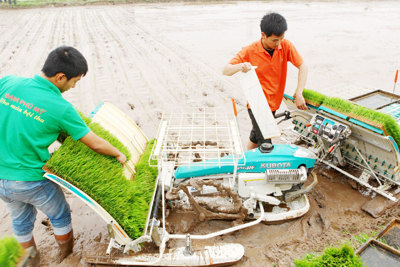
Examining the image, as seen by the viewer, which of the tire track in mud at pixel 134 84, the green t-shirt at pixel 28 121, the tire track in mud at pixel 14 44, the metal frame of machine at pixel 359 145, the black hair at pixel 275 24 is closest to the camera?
the green t-shirt at pixel 28 121

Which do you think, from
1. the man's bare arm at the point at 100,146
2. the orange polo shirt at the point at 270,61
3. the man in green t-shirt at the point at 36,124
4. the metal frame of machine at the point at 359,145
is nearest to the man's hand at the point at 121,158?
the man's bare arm at the point at 100,146

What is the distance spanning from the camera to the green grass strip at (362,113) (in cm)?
307

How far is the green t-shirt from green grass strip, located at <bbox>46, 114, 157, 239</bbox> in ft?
0.65

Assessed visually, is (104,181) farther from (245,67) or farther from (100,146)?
(245,67)

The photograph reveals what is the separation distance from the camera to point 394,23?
13312 mm

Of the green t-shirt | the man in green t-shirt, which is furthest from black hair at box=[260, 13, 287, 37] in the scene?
the green t-shirt

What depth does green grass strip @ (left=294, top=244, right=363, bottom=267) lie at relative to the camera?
8.38 feet

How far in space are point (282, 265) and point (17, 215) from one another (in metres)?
2.72

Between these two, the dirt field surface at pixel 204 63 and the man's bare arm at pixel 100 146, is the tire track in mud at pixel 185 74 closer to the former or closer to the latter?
the dirt field surface at pixel 204 63

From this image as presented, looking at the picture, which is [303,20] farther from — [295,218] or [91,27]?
[295,218]

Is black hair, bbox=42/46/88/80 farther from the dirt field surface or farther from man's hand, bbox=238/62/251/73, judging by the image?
the dirt field surface

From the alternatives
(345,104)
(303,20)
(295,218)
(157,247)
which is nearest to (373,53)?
(303,20)

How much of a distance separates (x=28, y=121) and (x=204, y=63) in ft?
21.8

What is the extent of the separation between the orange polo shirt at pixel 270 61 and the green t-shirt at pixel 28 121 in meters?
1.95
